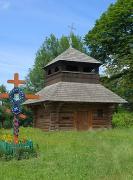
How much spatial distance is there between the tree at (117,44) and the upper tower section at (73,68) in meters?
9.38

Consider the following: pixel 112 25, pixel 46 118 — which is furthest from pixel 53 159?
pixel 112 25

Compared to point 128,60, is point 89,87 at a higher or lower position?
lower

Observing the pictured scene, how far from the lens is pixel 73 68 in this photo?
31.5 m

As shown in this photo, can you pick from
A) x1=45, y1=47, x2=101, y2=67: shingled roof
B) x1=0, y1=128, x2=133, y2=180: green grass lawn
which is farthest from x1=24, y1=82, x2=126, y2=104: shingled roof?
x1=0, y1=128, x2=133, y2=180: green grass lawn

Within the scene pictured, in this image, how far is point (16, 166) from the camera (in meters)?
11.7

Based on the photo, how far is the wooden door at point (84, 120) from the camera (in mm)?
27938

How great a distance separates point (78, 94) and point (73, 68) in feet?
14.5

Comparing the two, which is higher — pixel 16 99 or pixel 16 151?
pixel 16 99

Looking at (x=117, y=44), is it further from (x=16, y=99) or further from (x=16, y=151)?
(x=16, y=151)

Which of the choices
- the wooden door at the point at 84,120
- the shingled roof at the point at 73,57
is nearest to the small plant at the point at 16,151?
the wooden door at the point at 84,120

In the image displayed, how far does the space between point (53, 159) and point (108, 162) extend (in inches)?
69.4

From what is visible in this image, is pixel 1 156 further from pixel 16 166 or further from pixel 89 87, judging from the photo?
pixel 89 87

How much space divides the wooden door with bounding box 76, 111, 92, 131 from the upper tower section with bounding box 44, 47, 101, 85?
2.65 metres

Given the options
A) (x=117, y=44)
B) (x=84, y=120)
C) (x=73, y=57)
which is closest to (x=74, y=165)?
(x=84, y=120)
